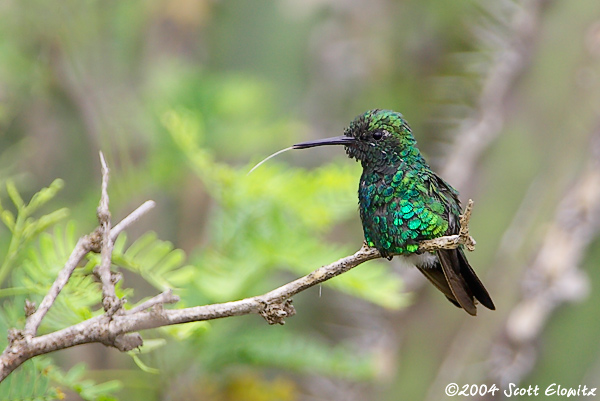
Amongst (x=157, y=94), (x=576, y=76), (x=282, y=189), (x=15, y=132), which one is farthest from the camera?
(x=15, y=132)

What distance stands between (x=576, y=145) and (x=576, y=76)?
317 millimetres

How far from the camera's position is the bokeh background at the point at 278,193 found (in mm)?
2359

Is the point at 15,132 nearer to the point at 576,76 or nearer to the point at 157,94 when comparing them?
the point at 157,94

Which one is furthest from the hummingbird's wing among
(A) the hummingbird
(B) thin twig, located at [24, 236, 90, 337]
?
(B) thin twig, located at [24, 236, 90, 337]

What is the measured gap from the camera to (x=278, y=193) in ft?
7.87

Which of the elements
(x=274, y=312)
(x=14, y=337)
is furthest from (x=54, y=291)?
(x=274, y=312)

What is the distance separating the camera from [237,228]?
255 cm

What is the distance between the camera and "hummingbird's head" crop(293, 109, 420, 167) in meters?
1.77

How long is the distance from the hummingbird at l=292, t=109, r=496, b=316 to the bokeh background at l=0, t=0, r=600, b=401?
451 millimetres

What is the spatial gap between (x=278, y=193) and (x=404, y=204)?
0.80 meters

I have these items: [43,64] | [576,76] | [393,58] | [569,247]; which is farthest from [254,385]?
[393,58]

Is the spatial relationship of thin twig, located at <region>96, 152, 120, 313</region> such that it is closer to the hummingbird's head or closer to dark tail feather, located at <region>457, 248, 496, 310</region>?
the hummingbird's head

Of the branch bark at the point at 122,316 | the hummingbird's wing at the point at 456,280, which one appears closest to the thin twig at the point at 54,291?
the branch bark at the point at 122,316

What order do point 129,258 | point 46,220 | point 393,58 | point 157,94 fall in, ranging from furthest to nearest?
1. point 393,58
2. point 157,94
3. point 129,258
4. point 46,220
